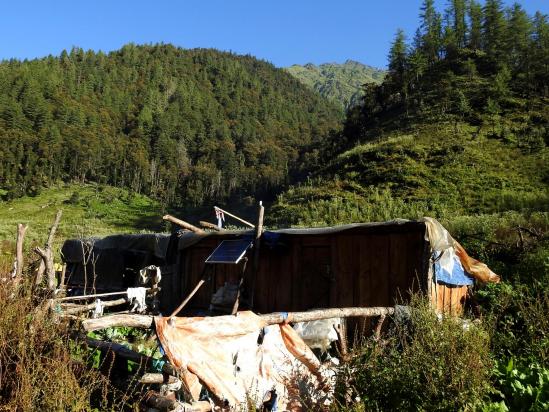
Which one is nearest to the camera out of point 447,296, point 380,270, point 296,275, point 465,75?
point 380,270

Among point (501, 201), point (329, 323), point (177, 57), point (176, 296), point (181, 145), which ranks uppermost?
point (177, 57)

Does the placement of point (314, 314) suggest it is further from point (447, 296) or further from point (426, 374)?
point (447, 296)

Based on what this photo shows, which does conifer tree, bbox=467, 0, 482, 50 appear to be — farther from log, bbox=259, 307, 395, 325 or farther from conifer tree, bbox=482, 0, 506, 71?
log, bbox=259, 307, 395, 325

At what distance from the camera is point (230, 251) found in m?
10.4

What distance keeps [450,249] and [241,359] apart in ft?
19.6

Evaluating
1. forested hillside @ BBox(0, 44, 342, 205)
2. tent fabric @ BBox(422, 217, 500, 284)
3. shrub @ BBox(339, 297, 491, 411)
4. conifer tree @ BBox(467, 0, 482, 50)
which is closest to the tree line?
conifer tree @ BBox(467, 0, 482, 50)

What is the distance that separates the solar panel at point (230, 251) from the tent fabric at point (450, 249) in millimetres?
3793

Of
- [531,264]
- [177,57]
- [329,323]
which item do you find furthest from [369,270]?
[177,57]

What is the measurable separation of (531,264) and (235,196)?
71.2m

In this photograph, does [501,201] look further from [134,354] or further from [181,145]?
[181,145]

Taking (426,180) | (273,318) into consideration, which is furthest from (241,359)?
(426,180)

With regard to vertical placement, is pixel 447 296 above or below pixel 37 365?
below

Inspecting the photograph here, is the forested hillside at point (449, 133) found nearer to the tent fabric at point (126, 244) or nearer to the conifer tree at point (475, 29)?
the conifer tree at point (475, 29)

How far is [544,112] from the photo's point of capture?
40750 mm
